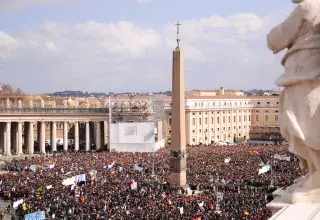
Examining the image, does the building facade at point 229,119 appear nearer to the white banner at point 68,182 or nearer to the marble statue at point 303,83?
the white banner at point 68,182

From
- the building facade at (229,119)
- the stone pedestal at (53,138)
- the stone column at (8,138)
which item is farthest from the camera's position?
the building facade at (229,119)

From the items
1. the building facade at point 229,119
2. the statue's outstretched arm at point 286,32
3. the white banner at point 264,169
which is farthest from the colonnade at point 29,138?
the statue's outstretched arm at point 286,32

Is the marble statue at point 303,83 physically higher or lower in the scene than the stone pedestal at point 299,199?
higher

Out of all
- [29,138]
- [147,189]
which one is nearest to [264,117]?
[29,138]

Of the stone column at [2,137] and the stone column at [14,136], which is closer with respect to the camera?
the stone column at [2,137]

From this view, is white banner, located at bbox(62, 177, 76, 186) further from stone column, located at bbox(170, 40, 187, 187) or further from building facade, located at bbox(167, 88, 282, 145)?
A: building facade, located at bbox(167, 88, 282, 145)

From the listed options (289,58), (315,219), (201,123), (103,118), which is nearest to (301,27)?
(289,58)

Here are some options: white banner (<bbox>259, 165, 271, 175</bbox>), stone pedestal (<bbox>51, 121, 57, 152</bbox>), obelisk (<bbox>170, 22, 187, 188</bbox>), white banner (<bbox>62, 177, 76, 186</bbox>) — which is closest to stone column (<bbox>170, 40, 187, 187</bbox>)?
obelisk (<bbox>170, 22, 187, 188</bbox>)
